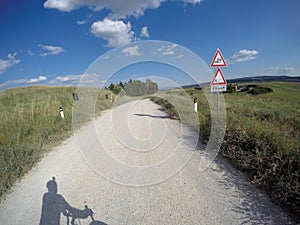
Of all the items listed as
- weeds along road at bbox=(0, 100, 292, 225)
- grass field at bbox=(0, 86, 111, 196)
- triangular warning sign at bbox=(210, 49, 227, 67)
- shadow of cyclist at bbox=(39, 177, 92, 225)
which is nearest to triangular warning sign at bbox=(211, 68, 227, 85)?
triangular warning sign at bbox=(210, 49, 227, 67)

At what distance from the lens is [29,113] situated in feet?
30.0

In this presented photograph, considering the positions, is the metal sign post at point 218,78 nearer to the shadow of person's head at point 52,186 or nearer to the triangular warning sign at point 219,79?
the triangular warning sign at point 219,79

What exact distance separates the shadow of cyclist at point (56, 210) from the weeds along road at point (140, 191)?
0.05 ft

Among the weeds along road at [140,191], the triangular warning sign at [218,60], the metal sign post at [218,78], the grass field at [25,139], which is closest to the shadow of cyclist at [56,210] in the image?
the weeds along road at [140,191]

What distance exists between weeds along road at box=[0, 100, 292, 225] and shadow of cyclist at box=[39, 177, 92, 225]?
0.6 inches

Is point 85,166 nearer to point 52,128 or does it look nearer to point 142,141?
point 142,141

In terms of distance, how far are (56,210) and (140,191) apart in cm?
134

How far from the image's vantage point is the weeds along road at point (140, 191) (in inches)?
101

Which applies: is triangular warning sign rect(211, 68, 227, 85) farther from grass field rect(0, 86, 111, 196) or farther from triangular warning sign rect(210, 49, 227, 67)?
grass field rect(0, 86, 111, 196)

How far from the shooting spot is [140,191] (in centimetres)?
322

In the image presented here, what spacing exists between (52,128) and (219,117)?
6.55 meters

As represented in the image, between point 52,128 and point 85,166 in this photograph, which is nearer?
point 85,166

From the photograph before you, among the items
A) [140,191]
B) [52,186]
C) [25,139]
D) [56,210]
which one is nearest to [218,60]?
[140,191]

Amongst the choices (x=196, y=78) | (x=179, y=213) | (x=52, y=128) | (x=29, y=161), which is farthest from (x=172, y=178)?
(x=52, y=128)
